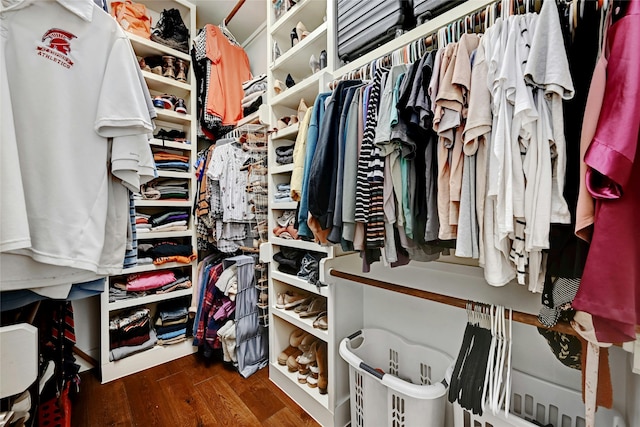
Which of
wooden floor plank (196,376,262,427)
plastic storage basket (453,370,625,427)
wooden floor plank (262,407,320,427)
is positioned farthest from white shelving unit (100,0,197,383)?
plastic storage basket (453,370,625,427)

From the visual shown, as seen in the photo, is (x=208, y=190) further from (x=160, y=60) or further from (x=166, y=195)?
(x=160, y=60)

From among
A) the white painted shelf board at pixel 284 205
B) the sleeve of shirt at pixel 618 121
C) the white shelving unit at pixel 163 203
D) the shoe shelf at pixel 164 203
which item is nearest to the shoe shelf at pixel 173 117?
the white shelving unit at pixel 163 203

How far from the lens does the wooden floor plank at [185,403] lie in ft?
4.56

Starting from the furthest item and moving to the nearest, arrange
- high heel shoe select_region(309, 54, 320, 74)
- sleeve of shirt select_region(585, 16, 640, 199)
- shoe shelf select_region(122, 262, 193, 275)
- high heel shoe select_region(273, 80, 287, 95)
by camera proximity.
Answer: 1. shoe shelf select_region(122, 262, 193, 275)
2. high heel shoe select_region(273, 80, 287, 95)
3. high heel shoe select_region(309, 54, 320, 74)
4. sleeve of shirt select_region(585, 16, 640, 199)

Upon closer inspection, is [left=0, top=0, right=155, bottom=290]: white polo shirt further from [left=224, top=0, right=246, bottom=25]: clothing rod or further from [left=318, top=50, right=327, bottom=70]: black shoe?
[left=224, top=0, right=246, bottom=25]: clothing rod

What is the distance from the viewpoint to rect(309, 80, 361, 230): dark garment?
93cm

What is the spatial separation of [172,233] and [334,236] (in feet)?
5.16

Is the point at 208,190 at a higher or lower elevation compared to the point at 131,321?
higher

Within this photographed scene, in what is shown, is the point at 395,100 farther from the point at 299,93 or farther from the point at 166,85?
the point at 166,85

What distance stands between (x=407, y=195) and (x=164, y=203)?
182cm

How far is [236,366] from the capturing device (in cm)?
182

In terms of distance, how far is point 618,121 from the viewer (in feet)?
1.62

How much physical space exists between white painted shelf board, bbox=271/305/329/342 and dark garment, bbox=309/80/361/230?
0.73m

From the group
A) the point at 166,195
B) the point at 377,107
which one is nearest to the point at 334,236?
the point at 377,107
